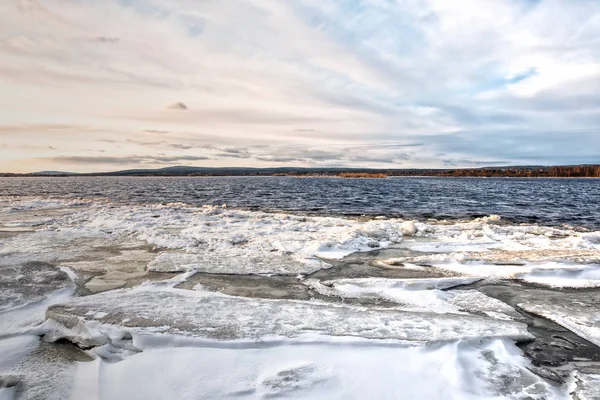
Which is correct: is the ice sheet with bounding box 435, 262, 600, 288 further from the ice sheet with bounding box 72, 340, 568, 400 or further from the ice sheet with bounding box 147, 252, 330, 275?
the ice sheet with bounding box 72, 340, 568, 400

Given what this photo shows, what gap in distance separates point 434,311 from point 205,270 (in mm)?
4734

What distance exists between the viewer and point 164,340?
4.38 meters

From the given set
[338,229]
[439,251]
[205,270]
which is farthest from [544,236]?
[205,270]

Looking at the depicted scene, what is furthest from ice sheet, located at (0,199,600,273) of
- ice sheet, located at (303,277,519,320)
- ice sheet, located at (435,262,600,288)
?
ice sheet, located at (303,277,519,320)

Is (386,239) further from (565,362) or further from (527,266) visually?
(565,362)

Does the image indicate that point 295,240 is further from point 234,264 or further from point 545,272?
point 545,272

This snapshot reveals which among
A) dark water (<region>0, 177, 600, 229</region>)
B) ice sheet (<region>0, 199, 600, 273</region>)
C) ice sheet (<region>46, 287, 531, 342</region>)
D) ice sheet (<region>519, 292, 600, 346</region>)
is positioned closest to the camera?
ice sheet (<region>46, 287, 531, 342</region>)

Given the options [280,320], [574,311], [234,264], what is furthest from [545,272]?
[234,264]

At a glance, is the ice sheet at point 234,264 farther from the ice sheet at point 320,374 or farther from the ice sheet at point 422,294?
the ice sheet at point 320,374

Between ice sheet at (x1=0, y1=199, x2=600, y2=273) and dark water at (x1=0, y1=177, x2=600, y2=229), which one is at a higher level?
ice sheet at (x1=0, y1=199, x2=600, y2=273)

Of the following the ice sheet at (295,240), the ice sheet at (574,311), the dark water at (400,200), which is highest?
the ice sheet at (574,311)

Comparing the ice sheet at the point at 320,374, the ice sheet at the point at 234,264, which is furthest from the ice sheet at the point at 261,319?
the ice sheet at the point at 234,264

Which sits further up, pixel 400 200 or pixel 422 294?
pixel 422 294

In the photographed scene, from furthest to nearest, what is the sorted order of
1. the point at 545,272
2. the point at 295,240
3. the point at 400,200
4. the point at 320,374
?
the point at 400,200
the point at 295,240
the point at 545,272
the point at 320,374
